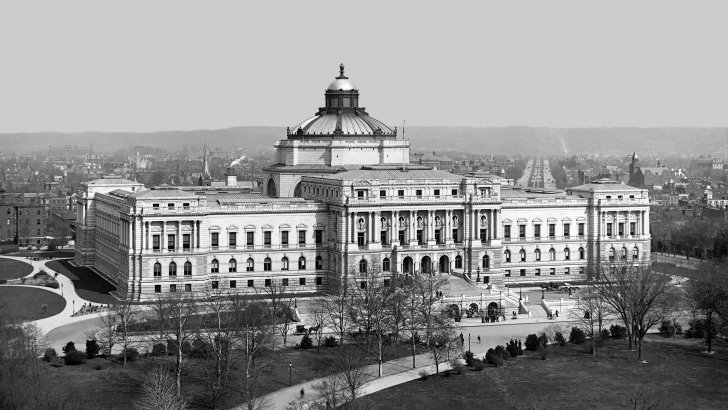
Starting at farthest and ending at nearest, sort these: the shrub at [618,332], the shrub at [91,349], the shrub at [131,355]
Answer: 1. the shrub at [618,332]
2. the shrub at [91,349]
3. the shrub at [131,355]

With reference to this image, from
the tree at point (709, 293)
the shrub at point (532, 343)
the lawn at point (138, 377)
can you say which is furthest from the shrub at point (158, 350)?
the tree at point (709, 293)

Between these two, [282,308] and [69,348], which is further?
[282,308]

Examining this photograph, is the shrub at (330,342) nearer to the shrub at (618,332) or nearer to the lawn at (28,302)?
the shrub at (618,332)

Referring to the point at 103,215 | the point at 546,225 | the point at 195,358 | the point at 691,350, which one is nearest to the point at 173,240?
the point at 103,215

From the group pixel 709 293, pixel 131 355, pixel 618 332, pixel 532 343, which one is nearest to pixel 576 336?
pixel 618 332

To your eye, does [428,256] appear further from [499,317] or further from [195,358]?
[195,358]

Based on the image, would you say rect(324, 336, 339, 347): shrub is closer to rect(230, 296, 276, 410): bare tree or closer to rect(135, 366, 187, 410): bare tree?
rect(230, 296, 276, 410): bare tree

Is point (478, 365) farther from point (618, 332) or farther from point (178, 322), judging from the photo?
point (178, 322)
